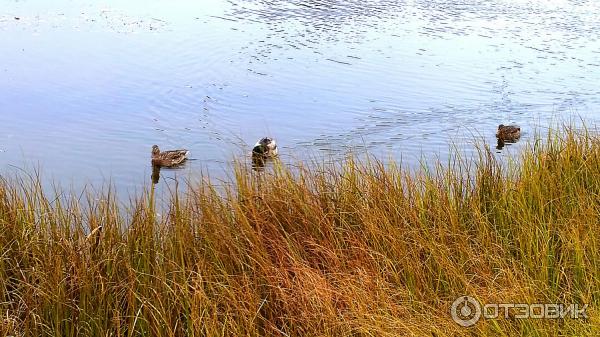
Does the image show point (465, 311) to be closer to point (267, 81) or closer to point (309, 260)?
point (309, 260)

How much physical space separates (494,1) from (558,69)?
1001 centimetres

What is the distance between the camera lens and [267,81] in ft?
48.5

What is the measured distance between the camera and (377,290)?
4.18m

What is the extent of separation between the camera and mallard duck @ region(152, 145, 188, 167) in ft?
32.8

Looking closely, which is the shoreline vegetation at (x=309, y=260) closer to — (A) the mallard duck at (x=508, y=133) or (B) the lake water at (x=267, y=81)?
(B) the lake water at (x=267, y=81)

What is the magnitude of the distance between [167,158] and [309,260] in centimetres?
567

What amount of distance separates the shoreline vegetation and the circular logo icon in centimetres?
5


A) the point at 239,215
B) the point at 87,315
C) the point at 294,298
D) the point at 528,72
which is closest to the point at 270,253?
the point at 239,215

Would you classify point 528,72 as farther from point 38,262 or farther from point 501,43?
point 38,262

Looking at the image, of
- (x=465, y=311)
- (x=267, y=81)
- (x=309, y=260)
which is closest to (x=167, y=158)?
(x=267, y=81)

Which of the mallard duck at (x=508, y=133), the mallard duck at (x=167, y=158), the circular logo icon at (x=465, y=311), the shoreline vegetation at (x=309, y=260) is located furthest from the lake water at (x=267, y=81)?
the circular logo icon at (x=465, y=311)

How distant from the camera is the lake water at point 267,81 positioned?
11.2 m

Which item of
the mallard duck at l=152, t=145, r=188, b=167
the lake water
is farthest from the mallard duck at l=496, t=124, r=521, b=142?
the mallard duck at l=152, t=145, r=188, b=167

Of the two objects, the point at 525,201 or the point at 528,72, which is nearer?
the point at 525,201
